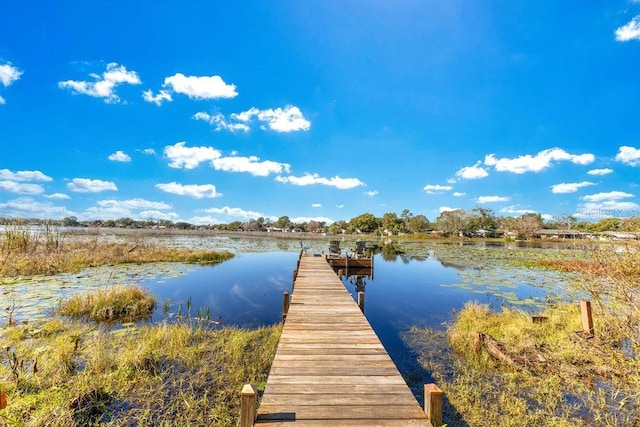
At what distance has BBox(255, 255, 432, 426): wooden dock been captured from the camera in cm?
300

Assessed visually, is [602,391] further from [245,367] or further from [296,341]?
[245,367]

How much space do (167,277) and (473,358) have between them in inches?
563

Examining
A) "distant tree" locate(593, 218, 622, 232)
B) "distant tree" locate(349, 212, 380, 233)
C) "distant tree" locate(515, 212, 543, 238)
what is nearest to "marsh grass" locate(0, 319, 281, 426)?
"distant tree" locate(593, 218, 622, 232)

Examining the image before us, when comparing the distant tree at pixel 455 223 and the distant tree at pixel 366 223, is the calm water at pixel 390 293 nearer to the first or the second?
the distant tree at pixel 455 223

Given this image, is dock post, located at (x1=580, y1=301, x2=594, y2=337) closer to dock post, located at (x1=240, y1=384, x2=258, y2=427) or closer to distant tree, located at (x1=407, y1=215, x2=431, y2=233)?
dock post, located at (x1=240, y1=384, x2=258, y2=427)

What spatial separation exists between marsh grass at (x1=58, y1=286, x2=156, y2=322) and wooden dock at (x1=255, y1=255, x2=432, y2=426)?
6145 millimetres

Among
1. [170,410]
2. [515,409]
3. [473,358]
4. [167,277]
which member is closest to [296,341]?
[170,410]

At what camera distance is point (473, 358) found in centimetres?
646

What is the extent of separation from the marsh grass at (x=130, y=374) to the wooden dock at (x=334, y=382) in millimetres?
1307

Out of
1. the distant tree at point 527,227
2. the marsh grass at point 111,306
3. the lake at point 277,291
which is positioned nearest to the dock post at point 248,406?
the lake at point 277,291

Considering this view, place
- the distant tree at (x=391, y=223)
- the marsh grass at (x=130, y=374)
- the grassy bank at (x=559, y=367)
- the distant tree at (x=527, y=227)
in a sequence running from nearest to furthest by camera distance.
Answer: the marsh grass at (x=130, y=374) < the grassy bank at (x=559, y=367) < the distant tree at (x=527, y=227) < the distant tree at (x=391, y=223)

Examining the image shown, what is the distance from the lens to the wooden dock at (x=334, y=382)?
300 centimetres

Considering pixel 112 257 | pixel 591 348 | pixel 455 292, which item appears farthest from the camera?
pixel 112 257

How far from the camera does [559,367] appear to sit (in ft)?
18.2
